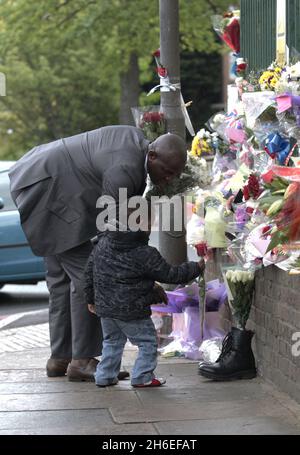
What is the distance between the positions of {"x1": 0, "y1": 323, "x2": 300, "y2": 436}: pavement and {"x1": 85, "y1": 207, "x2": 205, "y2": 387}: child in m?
0.23

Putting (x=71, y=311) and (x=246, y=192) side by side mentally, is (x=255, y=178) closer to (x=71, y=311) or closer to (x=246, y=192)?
(x=246, y=192)

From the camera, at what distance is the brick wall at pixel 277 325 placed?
5.48m

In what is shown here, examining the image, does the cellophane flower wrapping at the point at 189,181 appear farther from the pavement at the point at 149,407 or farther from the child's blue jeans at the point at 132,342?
the pavement at the point at 149,407

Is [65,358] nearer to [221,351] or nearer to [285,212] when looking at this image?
[221,351]

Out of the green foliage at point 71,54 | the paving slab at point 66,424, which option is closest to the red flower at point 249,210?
the paving slab at point 66,424

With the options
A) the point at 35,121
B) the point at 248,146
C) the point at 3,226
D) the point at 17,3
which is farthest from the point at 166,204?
the point at 35,121

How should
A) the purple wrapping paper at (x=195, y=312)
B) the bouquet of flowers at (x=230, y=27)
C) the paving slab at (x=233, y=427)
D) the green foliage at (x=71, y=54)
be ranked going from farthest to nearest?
the green foliage at (x=71, y=54) < the bouquet of flowers at (x=230, y=27) < the purple wrapping paper at (x=195, y=312) < the paving slab at (x=233, y=427)

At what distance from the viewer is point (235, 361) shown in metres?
6.14

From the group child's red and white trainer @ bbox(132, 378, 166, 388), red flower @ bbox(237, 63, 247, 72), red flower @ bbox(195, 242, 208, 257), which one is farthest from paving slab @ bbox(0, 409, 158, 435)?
red flower @ bbox(237, 63, 247, 72)

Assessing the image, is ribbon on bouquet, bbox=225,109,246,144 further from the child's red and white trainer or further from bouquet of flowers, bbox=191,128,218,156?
the child's red and white trainer

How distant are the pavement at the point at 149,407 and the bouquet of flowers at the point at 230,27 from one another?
2834 millimetres

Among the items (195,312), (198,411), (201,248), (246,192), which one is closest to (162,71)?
(201,248)

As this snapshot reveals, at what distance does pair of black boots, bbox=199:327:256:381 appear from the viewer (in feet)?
20.1

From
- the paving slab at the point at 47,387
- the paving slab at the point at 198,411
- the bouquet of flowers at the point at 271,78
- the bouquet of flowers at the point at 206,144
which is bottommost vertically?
the paving slab at the point at 47,387
